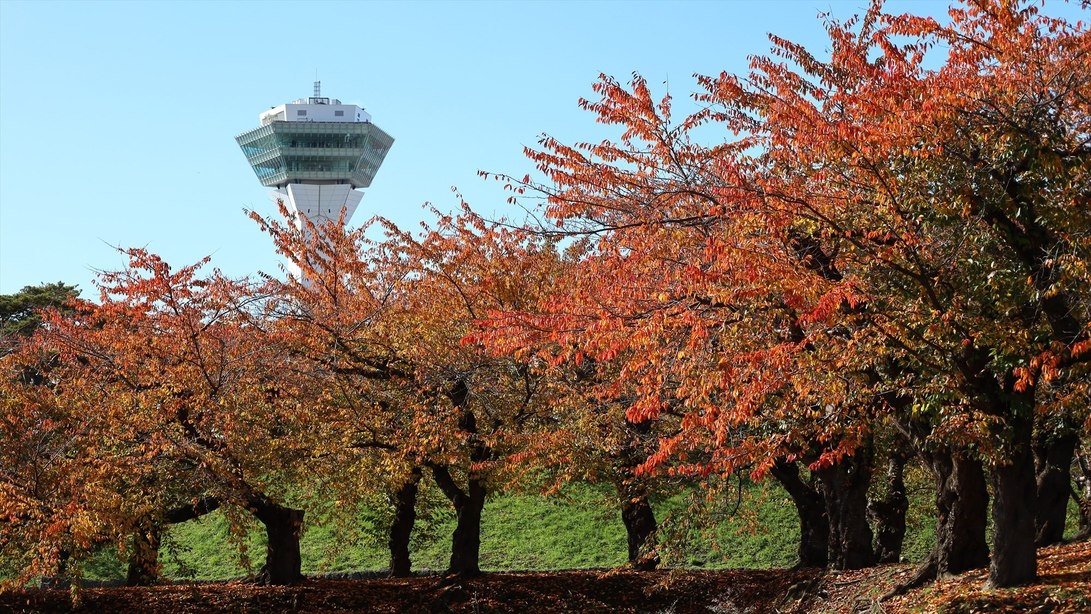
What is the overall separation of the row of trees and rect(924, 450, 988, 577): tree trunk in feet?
0.14

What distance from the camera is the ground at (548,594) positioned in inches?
663

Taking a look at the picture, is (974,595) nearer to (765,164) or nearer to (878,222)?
(878,222)

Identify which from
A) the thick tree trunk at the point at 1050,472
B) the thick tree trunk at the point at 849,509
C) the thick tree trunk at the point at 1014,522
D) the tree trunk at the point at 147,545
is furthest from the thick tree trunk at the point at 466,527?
the thick tree trunk at the point at 1014,522

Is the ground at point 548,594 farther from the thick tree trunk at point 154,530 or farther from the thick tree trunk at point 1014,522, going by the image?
the thick tree trunk at point 1014,522

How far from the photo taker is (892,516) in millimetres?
20453

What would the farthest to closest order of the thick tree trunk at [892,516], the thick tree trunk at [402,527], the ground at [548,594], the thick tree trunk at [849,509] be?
the thick tree trunk at [402,527] → the thick tree trunk at [892,516] → the thick tree trunk at [849,509] → the ground at [548,594]

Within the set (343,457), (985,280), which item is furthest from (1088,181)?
(343,457)

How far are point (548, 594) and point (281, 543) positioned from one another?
554cm

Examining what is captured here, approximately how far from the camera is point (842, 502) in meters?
18.9

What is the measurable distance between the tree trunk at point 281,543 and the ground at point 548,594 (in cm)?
49

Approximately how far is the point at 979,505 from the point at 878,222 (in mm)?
5978

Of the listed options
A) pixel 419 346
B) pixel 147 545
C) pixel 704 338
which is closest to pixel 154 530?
pixel 147 545

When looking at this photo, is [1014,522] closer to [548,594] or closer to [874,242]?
[874,242]

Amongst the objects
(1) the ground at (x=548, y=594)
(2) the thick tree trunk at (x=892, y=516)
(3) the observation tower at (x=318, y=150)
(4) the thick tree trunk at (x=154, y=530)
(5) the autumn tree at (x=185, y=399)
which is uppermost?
(3) the observation tower at (x=318, y=150)
